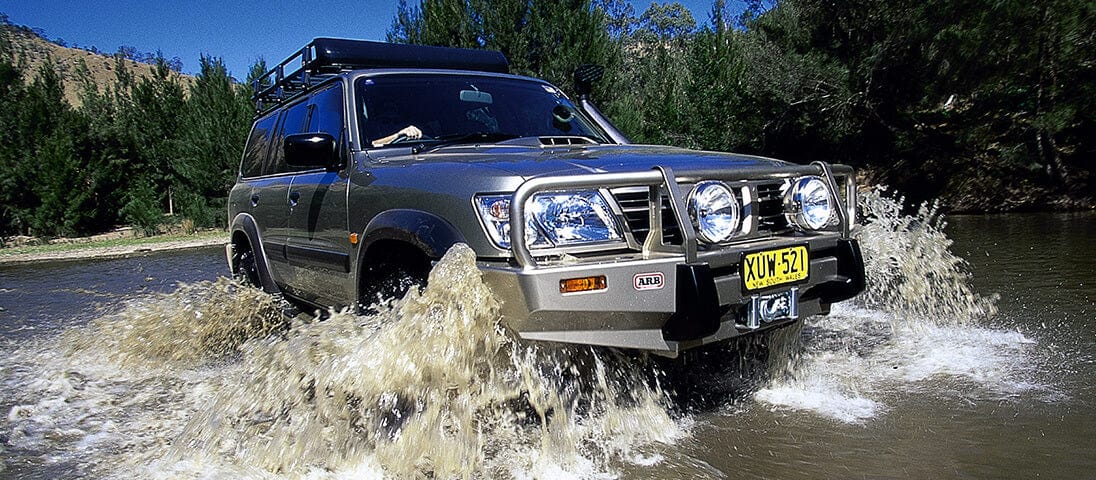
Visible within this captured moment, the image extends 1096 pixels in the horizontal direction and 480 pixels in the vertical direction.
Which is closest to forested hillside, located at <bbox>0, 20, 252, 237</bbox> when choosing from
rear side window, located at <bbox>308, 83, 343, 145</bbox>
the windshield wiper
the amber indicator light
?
rear side window, located at <bbox>308, 83, 343, 145</bbox>

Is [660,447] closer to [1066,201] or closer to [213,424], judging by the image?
[213,424]

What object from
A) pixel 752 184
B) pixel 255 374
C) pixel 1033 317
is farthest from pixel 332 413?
pixel 1033 317

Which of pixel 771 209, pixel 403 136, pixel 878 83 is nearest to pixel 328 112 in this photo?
pixel 403 136

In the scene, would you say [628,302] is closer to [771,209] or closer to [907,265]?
[771,209]

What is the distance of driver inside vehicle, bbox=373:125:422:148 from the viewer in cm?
386

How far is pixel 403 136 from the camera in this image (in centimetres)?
391

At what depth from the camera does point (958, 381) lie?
12.4ft

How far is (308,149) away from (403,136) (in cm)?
52

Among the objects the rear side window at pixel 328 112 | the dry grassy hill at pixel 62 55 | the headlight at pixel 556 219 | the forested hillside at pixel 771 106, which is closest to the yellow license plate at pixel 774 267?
the headlight at pixel 556 219

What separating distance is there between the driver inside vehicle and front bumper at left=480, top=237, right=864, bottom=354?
1362 millimetres

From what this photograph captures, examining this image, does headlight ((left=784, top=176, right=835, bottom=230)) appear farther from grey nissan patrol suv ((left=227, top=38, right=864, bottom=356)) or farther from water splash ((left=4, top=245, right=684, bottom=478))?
water splash ((left=4, top=245, right=684, bottom=478))

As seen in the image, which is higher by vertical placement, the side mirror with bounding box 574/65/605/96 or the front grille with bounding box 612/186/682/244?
the side mirror with bounding box 574/65/605/96

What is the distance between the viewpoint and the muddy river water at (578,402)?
9.21 feet

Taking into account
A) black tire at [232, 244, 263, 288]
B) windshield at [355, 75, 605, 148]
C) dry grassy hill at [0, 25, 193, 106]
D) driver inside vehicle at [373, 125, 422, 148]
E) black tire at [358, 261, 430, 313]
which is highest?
dry grassy hill at [0, 25, 193, 106]
